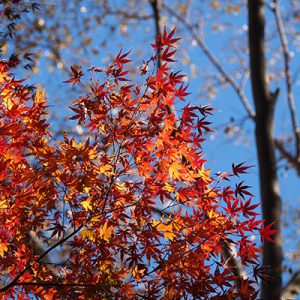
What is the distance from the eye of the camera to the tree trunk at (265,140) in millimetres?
4422

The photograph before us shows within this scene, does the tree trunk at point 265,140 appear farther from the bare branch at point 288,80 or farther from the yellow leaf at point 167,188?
the yellow leaf at point 167,188

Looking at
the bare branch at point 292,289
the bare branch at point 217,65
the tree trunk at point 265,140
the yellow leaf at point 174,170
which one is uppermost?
the bare branch at point 217,65

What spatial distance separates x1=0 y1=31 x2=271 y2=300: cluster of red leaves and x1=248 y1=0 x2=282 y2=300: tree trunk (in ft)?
5.78

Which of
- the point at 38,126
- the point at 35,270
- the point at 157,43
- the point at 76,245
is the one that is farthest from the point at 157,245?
the point at 157,43

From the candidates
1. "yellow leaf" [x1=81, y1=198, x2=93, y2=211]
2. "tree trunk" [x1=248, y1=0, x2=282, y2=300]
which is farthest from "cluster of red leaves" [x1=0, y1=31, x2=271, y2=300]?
"tree trunk" [x1=248, y1=0, x2=282, y2=300]

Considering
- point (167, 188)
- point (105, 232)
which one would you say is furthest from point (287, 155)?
point (105, 232)

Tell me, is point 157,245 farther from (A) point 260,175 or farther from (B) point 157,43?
(A) point 260,175

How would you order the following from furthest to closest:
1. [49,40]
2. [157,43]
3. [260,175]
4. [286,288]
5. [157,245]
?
[49,40] < [260,175] < [286,288] < [157,43] < [157,245]

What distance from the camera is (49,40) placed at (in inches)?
414

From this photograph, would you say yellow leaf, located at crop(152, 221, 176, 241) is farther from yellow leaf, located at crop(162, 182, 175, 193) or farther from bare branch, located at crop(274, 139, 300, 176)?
bare branch, located at crop(274, 139, 300, 176)

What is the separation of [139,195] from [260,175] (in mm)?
2481

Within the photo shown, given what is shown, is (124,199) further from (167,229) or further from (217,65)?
(217,65)

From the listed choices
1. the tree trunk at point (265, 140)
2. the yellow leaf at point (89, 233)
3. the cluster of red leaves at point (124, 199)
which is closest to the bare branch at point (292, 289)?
the tree trunk at point (265, 140)

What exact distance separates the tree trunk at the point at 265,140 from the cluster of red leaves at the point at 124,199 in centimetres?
176
